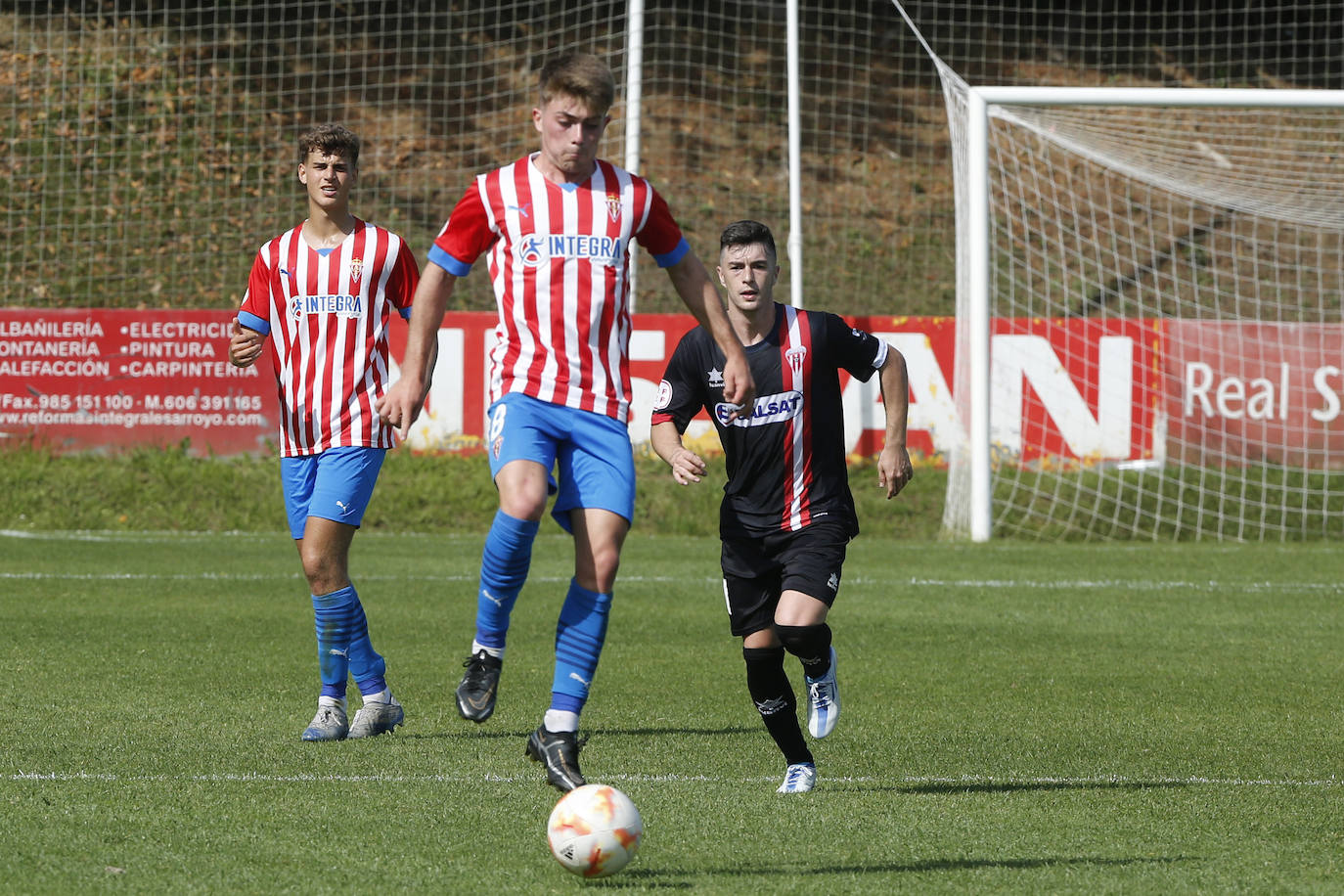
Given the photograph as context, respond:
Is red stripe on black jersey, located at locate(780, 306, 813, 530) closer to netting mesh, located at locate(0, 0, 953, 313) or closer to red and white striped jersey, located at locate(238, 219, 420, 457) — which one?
red and white striped jersey, located at locate(238, 219, 420, 457)

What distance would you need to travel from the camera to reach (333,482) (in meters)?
6.21

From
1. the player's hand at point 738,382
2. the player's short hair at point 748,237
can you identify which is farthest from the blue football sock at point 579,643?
the player's short hair at point 748,237

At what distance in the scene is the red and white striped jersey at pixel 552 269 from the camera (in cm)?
460

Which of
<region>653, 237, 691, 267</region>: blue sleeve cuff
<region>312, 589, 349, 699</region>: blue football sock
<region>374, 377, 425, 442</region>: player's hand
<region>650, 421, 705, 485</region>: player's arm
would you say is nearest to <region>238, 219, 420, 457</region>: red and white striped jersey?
<region>312, 589, 349, 699</region>: blue football sock

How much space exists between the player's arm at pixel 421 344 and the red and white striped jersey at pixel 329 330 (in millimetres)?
1672

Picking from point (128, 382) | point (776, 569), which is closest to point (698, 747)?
point (776, 569)

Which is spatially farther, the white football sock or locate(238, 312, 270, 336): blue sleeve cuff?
locate(238, 312, 270, 336): blue sleeve cuff

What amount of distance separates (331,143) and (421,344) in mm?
1987

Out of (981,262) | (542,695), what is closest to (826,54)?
(981,262)

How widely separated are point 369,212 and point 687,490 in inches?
302

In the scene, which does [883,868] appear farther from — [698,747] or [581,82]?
[581,82]

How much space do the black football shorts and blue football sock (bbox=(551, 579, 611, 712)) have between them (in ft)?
3.15

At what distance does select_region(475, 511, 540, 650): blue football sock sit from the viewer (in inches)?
178

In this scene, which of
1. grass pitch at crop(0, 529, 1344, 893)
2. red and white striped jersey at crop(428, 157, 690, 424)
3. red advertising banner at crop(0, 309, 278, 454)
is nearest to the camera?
grass pitch at crop(0, 529, 1344, 893)
